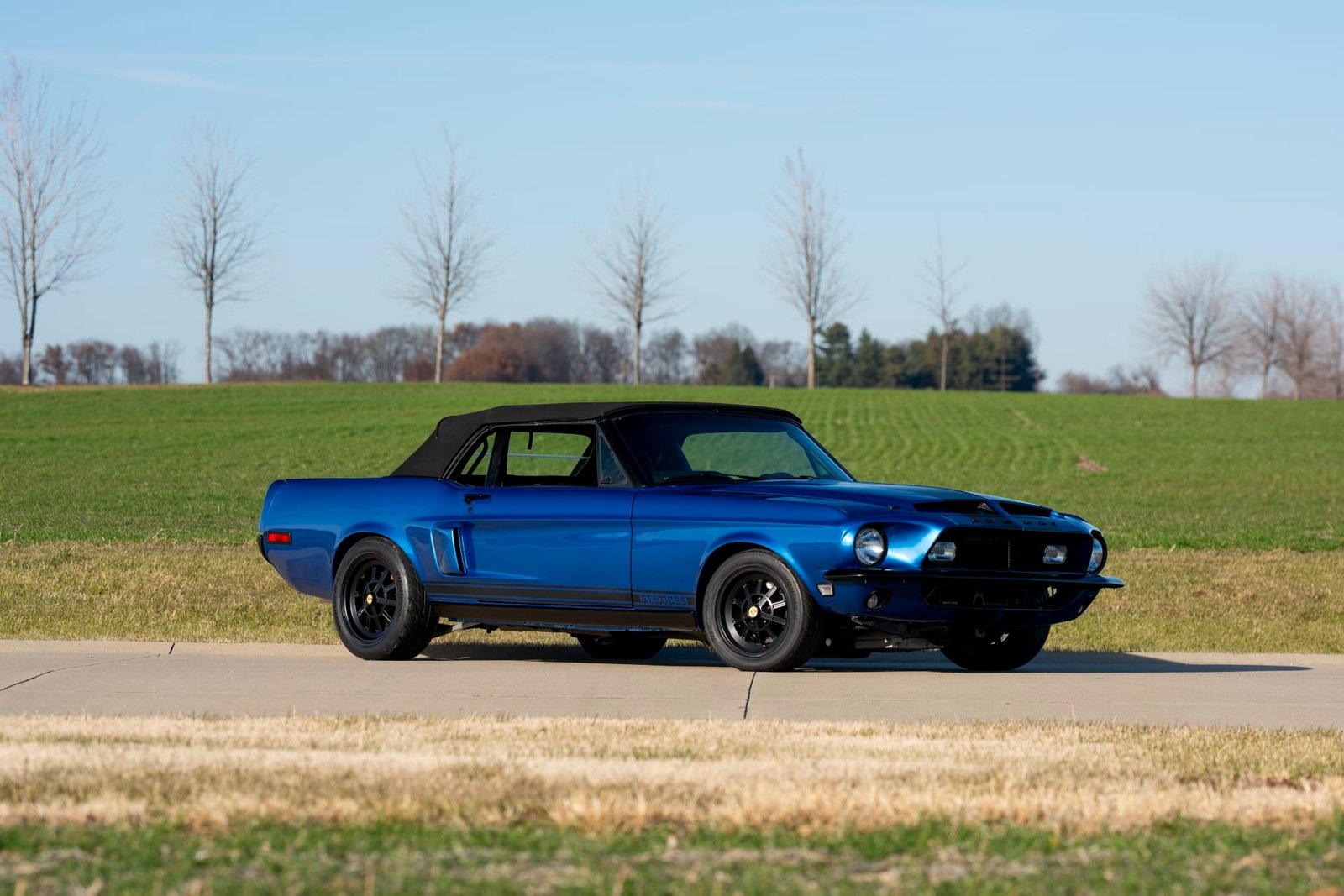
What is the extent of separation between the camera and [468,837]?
193 inches

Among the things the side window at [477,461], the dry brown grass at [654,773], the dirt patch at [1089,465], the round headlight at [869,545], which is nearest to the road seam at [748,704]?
the dry brown grass at [654,773]

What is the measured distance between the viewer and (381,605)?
35.3ft

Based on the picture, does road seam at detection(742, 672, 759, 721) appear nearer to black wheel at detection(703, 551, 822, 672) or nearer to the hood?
black wheel at detection(703, 551, 822, 672)

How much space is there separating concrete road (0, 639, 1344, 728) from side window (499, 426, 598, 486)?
1123 mm

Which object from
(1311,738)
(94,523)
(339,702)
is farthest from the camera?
(94,523)

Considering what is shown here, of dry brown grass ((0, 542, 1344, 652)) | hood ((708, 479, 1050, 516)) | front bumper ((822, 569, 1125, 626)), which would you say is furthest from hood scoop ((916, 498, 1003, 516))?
dry brown grass ((0, 542, 1344, 652))

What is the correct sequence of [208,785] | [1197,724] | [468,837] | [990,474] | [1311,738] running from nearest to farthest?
[468,837] < [208,785] < [1311,738] < [1197,724] < [990,474]

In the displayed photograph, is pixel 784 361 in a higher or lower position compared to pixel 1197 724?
higher

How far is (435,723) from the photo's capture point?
Answer: 7.40 m

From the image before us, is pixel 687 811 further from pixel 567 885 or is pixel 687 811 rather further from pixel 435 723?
pixel 435 723

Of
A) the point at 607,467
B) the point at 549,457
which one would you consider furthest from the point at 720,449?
the point at 549,457

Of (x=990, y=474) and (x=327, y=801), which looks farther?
(x=990, y=474)

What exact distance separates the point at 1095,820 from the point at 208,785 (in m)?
2.78

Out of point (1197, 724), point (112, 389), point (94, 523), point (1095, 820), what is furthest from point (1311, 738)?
point (112, 389)
